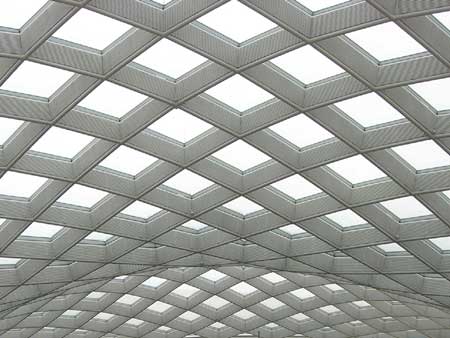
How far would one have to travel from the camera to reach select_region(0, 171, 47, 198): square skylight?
→ 39062 millimetres

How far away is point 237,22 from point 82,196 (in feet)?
63.8

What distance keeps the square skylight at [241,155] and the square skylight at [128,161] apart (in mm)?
4364

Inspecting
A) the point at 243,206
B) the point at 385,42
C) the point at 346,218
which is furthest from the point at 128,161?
the point at 385,42

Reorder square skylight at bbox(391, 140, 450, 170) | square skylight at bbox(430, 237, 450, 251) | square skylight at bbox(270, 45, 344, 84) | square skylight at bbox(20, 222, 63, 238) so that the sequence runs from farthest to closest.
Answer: square skylight at bbox(20, 222, 63, 238) → square skylight at bbox(430, 237, 450, 251) → square skylight at bbox(391, 140, 450, 170) → square skylight at bbox(270, 45, 344, 84)

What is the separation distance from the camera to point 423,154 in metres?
36.3

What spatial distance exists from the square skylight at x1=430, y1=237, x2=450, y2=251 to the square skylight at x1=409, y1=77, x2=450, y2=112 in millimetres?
15620

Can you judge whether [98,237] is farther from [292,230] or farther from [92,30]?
[92,30]

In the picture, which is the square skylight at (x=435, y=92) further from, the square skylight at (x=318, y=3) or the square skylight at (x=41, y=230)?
the square skylight at (x=41, y=230)

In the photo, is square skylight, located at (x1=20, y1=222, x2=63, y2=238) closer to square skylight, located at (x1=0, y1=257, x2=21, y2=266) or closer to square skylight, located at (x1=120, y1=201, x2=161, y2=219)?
square skylight, located at (x1=0, y1=257, x2=21, y2=266)

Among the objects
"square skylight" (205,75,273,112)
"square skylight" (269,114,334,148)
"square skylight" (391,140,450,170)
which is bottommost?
"square skylight" (391,140,450,170)

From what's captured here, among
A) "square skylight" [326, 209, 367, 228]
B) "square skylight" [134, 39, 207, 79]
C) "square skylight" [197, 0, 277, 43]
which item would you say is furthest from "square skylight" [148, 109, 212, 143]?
"square skylight" [326, 209, 367, 228]

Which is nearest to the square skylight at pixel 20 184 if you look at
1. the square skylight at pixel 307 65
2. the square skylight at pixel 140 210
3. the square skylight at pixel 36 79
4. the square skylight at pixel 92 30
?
the square skylight at pixel 140 210

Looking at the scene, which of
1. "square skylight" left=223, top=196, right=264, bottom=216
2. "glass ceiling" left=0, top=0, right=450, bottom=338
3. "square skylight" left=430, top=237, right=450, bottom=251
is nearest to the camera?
"glass ceiling" left=0, top=0, right=450, bottom=338

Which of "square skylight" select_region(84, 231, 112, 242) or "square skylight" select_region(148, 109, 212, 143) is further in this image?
"square skylight" select_region(84, 231, 112, 242)
